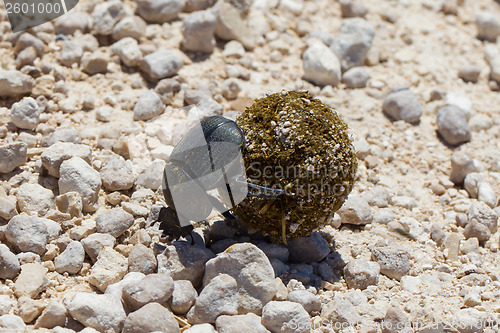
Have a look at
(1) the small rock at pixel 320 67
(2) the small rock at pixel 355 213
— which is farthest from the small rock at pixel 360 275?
(1) the small rock at pixel 320 67

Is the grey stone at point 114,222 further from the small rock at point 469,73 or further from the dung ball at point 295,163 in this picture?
the small rock at point 469,73

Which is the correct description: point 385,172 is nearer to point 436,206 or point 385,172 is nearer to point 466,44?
point 436,206

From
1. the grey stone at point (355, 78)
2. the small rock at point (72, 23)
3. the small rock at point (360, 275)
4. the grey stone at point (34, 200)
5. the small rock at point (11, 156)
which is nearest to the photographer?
the small rock at point (360, 275)

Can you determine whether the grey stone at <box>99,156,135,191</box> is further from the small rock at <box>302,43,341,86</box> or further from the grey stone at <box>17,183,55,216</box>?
the small rock at <box>302,43,341,86</box>

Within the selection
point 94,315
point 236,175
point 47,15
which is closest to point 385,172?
point 236,175

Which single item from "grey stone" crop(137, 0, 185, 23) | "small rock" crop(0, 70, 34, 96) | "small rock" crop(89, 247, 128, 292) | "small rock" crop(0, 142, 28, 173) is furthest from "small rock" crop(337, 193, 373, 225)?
"grey stone" crop(137, 0, 185, 23)
